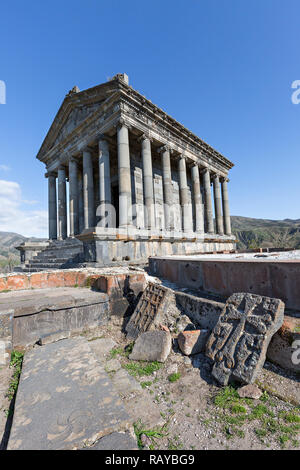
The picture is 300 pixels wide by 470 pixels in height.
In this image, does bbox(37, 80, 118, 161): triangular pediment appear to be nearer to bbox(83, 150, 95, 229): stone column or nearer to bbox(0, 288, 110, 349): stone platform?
bbox(83, 150, 95, 229): stone column

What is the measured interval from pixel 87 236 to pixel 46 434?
604 cm

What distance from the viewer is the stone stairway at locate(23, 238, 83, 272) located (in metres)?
8.95

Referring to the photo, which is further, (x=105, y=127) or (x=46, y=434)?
(x=105, y=127)

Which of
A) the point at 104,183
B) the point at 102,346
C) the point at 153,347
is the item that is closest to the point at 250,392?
the point at 153,347

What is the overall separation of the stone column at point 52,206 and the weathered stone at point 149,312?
12964 mm

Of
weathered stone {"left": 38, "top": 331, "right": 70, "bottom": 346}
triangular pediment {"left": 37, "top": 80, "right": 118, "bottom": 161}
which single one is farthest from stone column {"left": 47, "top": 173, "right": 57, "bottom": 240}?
weathered stone {"left": 38, "top": 331, "right": 70, "bottom": 346}

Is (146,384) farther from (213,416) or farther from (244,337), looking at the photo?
(244,337)

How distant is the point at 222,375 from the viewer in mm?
2096

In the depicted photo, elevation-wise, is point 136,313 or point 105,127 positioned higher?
point 105,127

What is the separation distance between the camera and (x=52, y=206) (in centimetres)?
1512

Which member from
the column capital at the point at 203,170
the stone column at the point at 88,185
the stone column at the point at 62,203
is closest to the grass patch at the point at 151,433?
the stone column at the point at 88,185

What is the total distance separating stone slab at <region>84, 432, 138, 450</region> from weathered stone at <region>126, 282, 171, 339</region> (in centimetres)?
158
